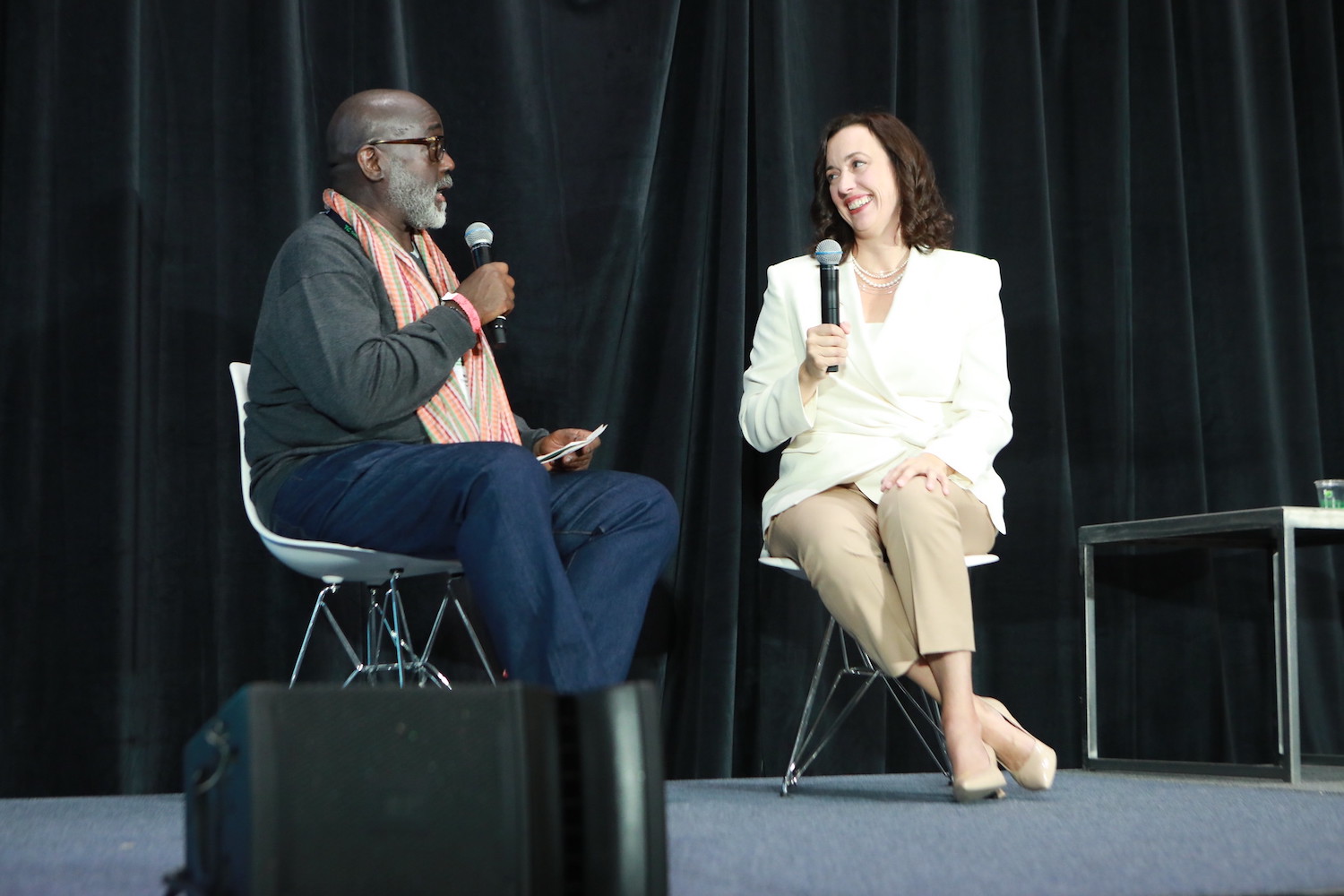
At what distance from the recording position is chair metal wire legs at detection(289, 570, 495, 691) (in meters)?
2.18

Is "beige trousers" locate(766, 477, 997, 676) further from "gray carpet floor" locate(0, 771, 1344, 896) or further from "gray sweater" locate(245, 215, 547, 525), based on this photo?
"gray sweater" locate(245, 215, 547, 525)

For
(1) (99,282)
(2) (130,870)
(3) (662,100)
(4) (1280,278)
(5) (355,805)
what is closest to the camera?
(5) (355,805)

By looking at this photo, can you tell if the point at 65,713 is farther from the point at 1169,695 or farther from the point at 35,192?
the point at 1169,695

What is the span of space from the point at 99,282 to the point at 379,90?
664 mm

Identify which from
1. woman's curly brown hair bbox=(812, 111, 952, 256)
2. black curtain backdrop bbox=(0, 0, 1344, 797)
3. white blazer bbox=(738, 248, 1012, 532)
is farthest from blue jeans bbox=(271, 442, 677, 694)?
woman's curly brown hair bbox=(812, 111, 952, 256)

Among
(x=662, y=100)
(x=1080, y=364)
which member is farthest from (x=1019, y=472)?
(x=662, y=100)

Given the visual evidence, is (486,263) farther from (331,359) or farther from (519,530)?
(519,530)

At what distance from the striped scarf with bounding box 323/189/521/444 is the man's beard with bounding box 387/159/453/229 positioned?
0.17ft

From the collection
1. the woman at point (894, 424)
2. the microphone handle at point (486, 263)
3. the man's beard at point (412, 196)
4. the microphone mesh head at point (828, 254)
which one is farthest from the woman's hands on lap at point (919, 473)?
the man's beard at point (412, 196)

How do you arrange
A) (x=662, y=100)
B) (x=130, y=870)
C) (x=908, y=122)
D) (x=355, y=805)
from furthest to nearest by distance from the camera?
(x=908, y=122)
(x=662, y=100)
(x=130, y=870)
(x=355, y=805)

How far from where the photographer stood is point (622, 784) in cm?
101

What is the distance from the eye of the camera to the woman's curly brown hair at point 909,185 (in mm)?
2635

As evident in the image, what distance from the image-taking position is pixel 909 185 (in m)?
2.63

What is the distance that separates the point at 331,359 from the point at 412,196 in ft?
1.49
